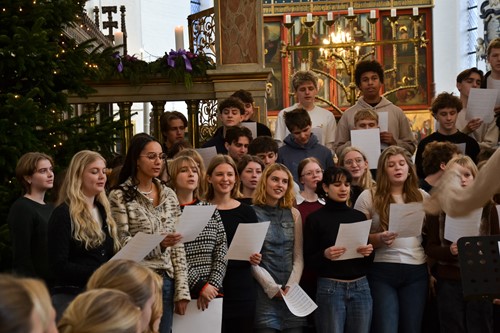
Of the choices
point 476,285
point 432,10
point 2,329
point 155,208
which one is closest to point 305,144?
point 155,208

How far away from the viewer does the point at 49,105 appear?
8.31 metres

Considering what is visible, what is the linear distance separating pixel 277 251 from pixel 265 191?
434 millimetres

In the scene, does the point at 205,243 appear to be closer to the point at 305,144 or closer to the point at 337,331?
the point at 337,331

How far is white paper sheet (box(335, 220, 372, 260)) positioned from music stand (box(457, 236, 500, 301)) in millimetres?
1132

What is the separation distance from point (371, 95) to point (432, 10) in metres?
19.3

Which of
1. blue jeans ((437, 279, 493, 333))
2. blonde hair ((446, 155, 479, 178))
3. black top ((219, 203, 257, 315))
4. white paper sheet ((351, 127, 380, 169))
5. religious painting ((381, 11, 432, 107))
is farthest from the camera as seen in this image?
religious painting ((381, 11, 432, 107))

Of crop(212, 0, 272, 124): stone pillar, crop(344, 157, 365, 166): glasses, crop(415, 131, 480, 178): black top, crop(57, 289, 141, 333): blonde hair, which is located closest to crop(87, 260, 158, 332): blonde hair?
crop(57, 289, 141, 333): blonde hair

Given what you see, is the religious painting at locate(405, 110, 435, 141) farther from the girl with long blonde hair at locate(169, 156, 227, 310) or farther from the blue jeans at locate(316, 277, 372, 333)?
the girl with long blonde hair at locate(169, 156, 227, 310)

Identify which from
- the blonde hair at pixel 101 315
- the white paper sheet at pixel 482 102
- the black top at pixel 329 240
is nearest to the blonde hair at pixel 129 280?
the blonde hair at pixel 101 315

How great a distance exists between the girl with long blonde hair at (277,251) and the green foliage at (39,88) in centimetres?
155

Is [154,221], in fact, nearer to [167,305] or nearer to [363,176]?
[167,305]

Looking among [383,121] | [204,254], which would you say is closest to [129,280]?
[204,254]

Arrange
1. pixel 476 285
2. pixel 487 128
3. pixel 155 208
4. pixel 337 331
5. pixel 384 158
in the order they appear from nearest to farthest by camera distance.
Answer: pixel 476 285 < pixel 155 208 < pixel 337 331 < pixel 384 158 < pixel 487 128

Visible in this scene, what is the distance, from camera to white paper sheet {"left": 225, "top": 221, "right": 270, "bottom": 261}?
695 centimetres
